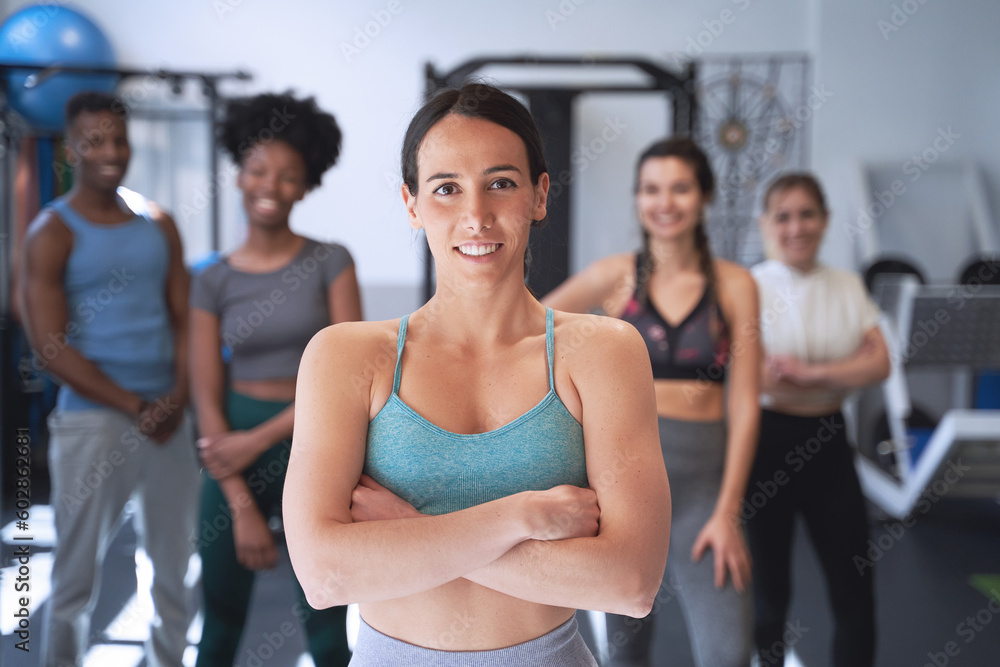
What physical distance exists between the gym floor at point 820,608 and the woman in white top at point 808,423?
0.76 meters

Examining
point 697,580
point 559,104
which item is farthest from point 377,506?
point 559,104

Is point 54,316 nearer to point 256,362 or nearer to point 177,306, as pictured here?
point 177,306

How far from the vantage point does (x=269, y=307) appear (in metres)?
1.81

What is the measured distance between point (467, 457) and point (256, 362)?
0.98 metres

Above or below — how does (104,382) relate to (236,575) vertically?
above

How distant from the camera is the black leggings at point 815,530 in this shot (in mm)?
1984

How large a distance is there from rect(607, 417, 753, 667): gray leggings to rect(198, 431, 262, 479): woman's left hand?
0.91m

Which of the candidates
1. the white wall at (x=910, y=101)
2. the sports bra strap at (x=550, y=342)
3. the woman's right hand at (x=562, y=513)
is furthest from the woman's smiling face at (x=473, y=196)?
the white wall at (x=910, y=101)

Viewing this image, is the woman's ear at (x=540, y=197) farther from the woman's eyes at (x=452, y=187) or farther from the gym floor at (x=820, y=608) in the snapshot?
the gym floor at (x=820, y=608)

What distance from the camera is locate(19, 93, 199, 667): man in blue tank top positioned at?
1.93 meters

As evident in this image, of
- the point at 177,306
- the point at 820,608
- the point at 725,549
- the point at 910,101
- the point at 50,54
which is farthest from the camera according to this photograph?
the point at 910,101

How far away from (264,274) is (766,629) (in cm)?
159

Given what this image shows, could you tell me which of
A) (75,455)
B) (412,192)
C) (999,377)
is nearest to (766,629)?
(412,192)

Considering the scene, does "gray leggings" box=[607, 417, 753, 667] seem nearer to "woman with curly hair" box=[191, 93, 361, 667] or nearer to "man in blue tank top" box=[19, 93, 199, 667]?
"woman with curly hair" box=[191, 93, 361, 667]
